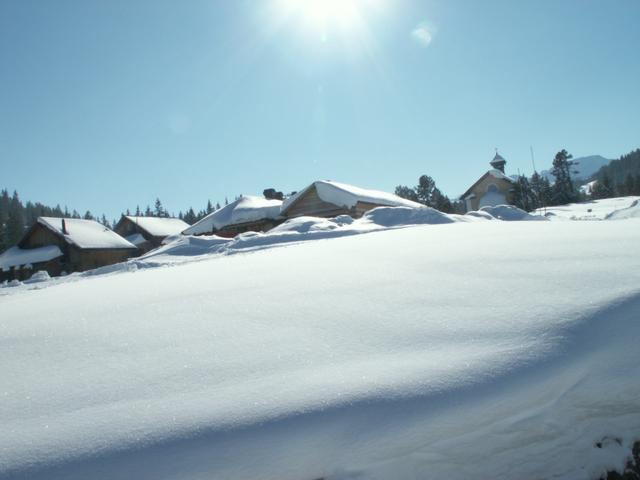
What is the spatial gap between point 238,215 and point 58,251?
1417cm

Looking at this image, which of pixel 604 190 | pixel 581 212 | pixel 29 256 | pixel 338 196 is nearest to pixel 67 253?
pixel 29 256

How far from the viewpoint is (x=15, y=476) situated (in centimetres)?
86

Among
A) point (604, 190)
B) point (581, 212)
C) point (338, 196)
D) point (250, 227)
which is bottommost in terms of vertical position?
point (581, 212)

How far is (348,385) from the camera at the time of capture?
1.02 metres

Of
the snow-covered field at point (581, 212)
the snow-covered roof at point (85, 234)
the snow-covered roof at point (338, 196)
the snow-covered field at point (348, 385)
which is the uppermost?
the snow-covered roof at point (85, 234)

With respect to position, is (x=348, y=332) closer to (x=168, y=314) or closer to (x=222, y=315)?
(x=222, y=315)

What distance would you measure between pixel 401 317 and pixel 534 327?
0.46 m

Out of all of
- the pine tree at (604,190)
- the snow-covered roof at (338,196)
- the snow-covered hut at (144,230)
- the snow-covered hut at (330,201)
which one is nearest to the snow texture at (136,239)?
the snow-covered hut at (144,230)

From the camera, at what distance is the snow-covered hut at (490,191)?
85.8 ft

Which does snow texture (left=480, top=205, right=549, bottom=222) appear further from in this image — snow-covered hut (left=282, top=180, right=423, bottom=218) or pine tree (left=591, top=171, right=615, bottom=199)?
pine tree (left=591, top=171, right=615, bottom=199)

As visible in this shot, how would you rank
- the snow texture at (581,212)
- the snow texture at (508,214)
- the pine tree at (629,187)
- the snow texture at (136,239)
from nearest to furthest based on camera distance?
1. the snow texture at (508,214)
2. the snow texture at (581,212)
3. the snow texture at (136,239)
4. the pine tree at (629,187)

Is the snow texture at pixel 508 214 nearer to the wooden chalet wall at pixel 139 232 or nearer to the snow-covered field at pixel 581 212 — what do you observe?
the snow-covered field at pixel 581 212

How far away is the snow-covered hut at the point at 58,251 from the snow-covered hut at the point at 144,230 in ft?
22.8

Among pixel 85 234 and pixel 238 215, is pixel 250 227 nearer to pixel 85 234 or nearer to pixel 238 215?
pixel 238 215
